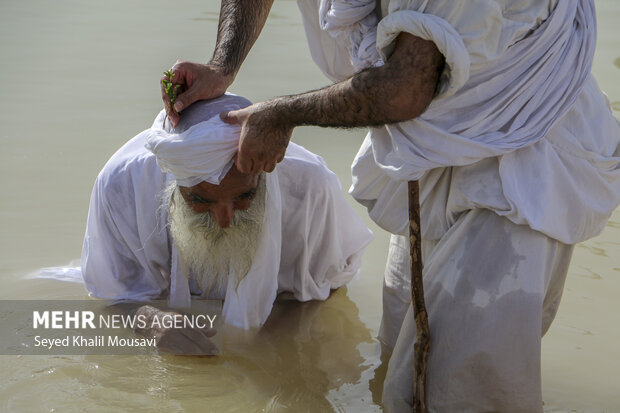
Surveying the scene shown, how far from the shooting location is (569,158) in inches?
112

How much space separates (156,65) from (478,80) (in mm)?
5527

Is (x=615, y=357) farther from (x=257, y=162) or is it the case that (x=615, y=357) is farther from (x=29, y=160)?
(x=29, y=160)

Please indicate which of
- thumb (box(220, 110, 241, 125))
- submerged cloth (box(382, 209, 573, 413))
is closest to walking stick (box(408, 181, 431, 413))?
submerged cloth (box(382, 209, 573, 413))

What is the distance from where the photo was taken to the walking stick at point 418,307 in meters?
2.86

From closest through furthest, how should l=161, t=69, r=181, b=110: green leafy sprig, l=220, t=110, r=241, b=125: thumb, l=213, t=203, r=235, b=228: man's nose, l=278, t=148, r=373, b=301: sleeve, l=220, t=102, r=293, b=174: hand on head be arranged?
l=220, t=102, r=293, b=174: hand on head
l=220, t=110, r=241, b=125: thumb
l=161, t=69, r=181, b=110: green leafy sprig
l=213, t=203, r=235, b=228: man's nose
l=278, t=148, r=373, b=301: sleeve

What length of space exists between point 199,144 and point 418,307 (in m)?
1.10

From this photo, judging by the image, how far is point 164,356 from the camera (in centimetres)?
372

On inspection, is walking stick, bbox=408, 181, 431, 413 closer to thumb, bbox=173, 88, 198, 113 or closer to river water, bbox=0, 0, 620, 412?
river water, bbox=0, 0, 620, 412

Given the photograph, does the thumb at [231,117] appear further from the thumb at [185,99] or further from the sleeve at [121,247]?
the sleeve at [121,247]

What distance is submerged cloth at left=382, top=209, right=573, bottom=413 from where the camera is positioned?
110 inches

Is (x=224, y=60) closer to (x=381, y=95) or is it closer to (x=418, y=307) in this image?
(x=381, y=95)

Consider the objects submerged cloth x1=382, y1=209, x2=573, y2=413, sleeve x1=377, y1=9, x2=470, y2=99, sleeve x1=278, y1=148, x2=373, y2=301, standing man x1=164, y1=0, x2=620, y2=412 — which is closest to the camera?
sleeve x1=377, y1=9, x2=470, y2=99

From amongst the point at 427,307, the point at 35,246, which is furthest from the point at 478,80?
the point at 35,246

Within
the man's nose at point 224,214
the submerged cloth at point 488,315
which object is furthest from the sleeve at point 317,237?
the submerged cloth at point 488,315
